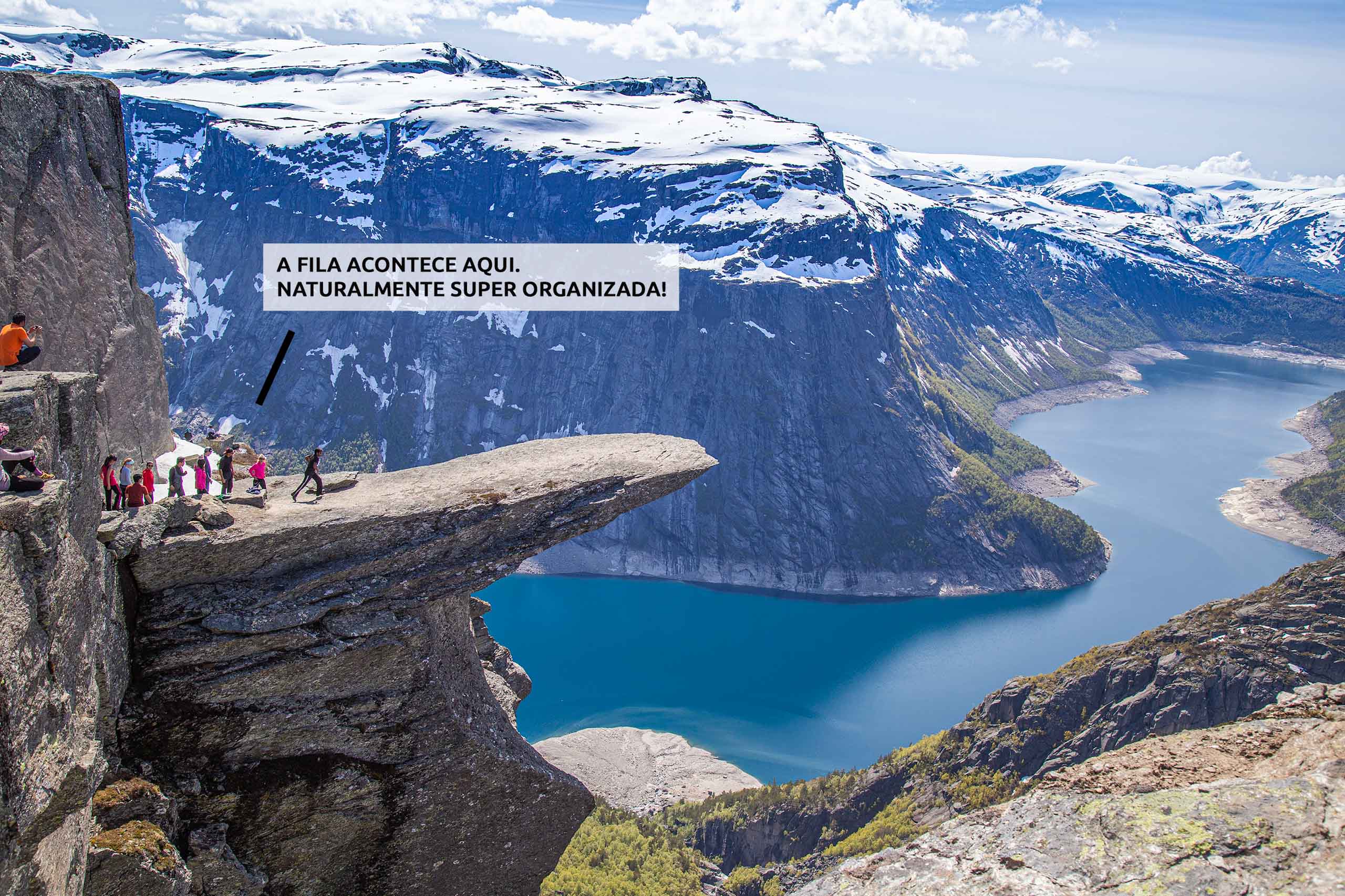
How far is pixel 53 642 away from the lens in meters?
13.8

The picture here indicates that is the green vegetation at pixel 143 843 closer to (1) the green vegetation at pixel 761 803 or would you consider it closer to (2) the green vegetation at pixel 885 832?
(2) the green vegetation at pixel 885 832

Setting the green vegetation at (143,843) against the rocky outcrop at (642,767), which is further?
the rocky outcrop at (642,767)

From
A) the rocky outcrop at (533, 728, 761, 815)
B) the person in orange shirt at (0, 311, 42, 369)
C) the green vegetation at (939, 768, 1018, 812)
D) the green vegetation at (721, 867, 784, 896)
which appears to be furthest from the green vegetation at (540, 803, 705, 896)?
the person in orange shirt at (0, 311, 42, 369)

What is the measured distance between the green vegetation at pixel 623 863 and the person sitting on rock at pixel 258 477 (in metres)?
29.0

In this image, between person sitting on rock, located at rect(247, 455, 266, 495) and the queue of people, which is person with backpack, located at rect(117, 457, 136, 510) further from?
person sitting on rock, located at rect(247, 455, 266, 495)

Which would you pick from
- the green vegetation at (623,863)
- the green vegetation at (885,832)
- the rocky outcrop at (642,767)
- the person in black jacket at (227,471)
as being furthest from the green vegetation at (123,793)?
the rocky outcrop at (642,767)

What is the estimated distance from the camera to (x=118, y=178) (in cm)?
2598

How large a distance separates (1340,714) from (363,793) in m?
20.8

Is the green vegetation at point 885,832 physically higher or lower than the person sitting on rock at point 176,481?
lower

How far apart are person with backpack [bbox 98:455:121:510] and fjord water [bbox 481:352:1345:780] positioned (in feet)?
298

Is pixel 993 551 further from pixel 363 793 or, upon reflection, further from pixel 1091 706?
pixel 363 793

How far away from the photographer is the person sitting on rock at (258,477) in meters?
22.0

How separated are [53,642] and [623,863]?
4702 centimetres

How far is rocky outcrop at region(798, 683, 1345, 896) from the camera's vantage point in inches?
492
